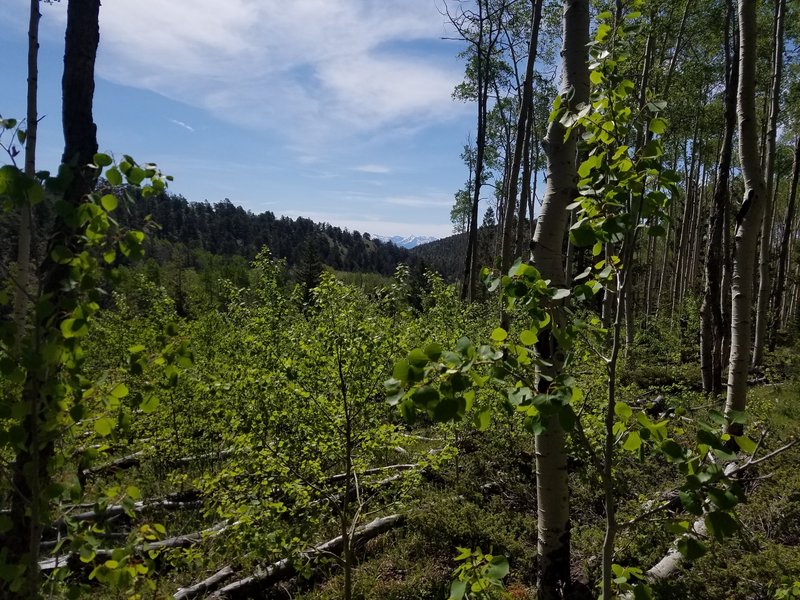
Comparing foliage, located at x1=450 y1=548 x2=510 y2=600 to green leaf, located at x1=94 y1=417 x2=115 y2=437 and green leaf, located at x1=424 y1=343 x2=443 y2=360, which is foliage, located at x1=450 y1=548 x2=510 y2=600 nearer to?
green leaf, located at x1=424 y1=343 x2=443 y2=360

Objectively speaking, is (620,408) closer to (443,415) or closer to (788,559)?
(443,415)

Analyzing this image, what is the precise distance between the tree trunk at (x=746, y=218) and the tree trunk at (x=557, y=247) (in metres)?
2.74

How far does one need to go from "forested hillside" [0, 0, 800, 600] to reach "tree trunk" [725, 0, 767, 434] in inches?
1.0

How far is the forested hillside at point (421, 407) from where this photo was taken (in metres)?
1.35

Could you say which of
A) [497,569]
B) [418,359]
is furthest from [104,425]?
[497,569]

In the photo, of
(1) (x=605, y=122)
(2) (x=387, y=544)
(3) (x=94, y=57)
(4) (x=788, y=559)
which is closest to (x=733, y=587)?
(4) (x=788, y=559)

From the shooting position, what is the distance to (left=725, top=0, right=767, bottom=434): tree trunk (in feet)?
14.7

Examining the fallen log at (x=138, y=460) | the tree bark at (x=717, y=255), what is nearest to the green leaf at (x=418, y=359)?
the fallen log at (x=138, y=460)

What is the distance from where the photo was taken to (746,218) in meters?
4.50

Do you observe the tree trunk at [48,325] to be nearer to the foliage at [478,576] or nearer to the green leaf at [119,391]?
the green leaf at [119,391]

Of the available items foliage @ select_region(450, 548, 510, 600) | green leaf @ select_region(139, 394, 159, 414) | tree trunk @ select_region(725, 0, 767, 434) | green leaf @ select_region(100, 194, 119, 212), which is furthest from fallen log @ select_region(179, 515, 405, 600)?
green leaf @ select_region(100, 194, 119, 212)

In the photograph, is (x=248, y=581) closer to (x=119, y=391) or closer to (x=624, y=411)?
(x=119, y=391)

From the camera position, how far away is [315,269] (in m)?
37.3

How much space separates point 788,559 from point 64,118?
712cm
